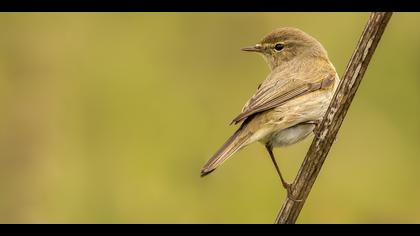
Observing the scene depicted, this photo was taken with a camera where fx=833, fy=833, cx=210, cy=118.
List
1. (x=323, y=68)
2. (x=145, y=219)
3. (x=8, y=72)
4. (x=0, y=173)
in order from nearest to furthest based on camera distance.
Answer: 1. (x=323, y=68)
2. (x=145, y=219)
3. (x=0, y=173)
4. (x=8, y=72)

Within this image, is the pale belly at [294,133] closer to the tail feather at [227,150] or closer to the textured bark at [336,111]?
the tail feather at [227,150]

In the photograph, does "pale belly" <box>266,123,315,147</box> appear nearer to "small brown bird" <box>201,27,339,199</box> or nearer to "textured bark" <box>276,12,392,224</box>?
"small brown bird" <box>201,27,339,199</box>

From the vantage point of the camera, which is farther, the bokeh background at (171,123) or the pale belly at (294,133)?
the bokeh background at (171,123)

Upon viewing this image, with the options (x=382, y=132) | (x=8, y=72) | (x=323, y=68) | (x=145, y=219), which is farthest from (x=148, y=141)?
(x=323, y=68)

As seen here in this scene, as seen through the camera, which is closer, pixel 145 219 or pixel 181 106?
pixel 145 219

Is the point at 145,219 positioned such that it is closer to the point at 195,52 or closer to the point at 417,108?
the point at 195,52

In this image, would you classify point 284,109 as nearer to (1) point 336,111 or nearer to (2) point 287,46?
(1) point 336,111

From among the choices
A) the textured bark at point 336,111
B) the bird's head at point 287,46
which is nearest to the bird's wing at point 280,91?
the bird's head at point 287,46
